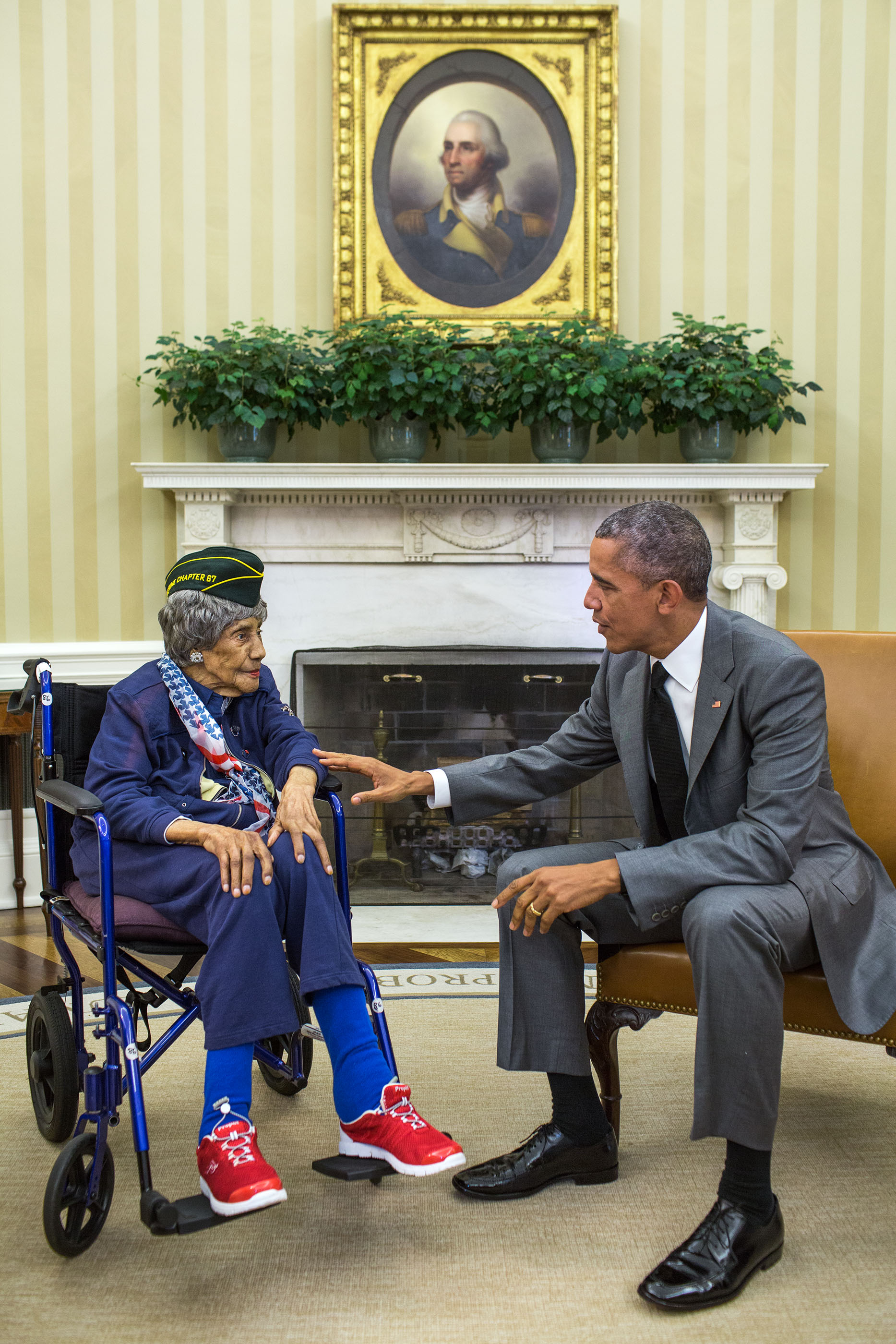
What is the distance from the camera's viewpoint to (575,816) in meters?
3.64

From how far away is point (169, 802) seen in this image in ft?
6.00

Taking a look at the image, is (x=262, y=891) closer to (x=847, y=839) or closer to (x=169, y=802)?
(x=169, y=802)

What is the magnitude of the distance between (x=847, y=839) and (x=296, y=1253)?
1.07 metres

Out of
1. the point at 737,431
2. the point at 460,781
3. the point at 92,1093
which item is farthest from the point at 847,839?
the point at 737,431

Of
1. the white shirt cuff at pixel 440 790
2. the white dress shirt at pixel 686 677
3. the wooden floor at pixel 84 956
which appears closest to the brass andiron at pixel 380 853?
the wooden floor at pixel 84 956

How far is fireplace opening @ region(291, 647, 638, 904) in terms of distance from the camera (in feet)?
12.0

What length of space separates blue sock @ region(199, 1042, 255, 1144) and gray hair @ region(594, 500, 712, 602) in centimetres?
95

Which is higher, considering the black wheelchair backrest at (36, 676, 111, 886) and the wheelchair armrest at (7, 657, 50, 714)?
the wheelchair armrest at (7, 657, 50, 714)

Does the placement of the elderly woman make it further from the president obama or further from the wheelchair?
the president obama

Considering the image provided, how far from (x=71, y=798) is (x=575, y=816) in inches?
89.2

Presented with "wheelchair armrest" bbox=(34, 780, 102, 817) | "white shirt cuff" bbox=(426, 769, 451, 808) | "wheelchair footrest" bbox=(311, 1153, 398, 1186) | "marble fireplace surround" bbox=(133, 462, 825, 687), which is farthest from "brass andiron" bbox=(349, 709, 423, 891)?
"wheelchair footrest" bbox=(311, 1153, 398, 1186)

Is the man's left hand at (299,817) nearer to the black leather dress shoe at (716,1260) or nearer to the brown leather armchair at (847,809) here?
the brown leather armchair at (847,809)

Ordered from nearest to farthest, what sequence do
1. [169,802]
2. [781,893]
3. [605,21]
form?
[781,893]
[169,802]
[605,21]

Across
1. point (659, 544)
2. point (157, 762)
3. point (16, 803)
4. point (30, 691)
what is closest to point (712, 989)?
point (659, 544)
